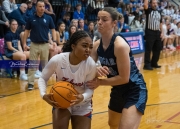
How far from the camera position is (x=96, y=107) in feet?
19.0

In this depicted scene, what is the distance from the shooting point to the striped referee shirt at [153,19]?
929 centimetres

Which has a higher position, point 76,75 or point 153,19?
point 76,75

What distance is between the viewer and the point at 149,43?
30.7ft

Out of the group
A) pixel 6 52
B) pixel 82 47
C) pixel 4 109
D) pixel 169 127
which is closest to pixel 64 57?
pixel 82 47

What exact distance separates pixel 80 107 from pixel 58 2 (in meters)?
10.4

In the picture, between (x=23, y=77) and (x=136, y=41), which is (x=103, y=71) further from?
(x=136, y=41)

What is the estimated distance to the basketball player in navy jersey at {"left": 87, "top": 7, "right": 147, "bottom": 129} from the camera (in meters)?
3.23

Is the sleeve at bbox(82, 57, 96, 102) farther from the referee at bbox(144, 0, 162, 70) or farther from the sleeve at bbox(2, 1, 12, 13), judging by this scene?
the sleeve at bbox(2, 1, 12, 13)

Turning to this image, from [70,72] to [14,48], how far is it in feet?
17.6

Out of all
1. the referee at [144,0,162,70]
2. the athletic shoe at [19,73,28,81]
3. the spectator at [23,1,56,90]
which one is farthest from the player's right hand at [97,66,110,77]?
the referee at [144,0,162,70]

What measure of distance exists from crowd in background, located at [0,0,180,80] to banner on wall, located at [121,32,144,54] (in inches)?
23.7

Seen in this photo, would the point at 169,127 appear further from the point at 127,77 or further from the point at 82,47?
the point at 82,47

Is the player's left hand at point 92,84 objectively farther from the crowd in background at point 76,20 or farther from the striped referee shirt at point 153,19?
the striped referee shirt at point 153,19

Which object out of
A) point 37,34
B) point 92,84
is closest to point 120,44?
point 92,84
